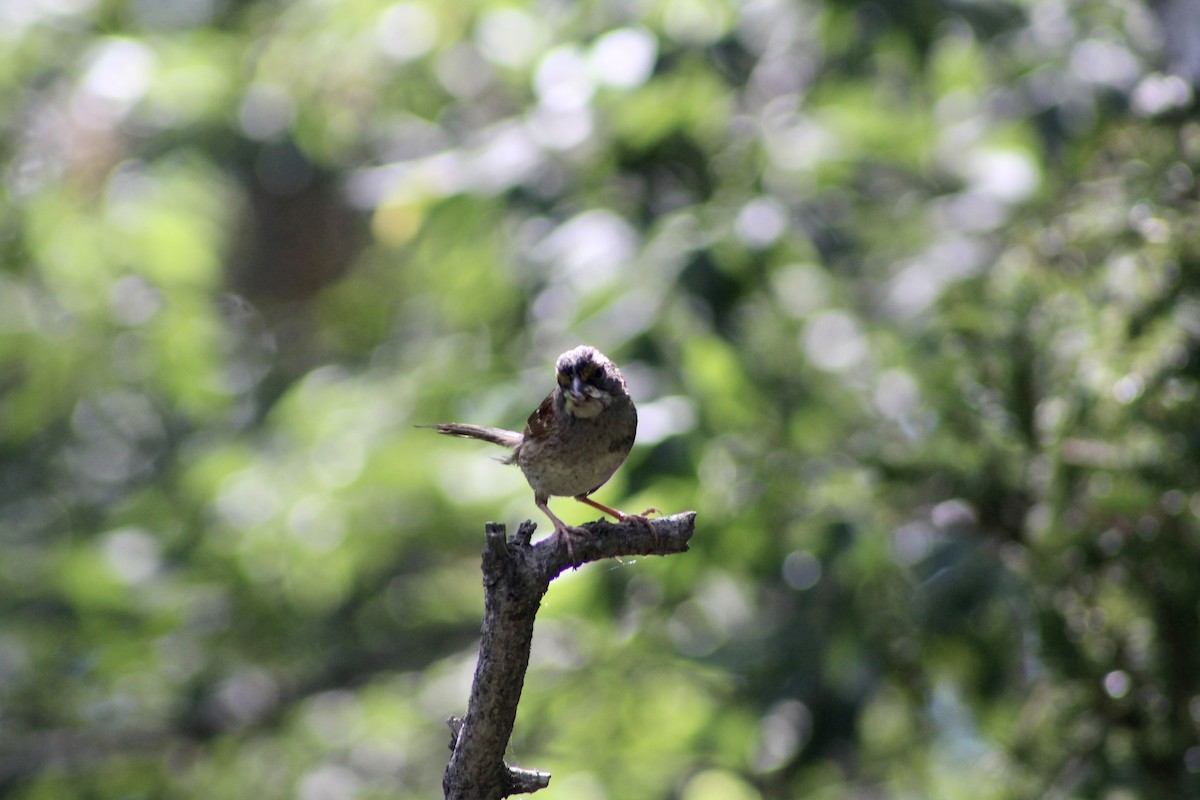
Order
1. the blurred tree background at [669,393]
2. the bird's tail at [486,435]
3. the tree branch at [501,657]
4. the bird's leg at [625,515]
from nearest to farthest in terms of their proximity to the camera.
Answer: the tree branch at [501,657] → the bird's leg at [625,515] → the bird's tail at [486,435] → the blurred tree background at [669,393]

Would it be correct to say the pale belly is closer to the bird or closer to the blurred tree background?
the bird

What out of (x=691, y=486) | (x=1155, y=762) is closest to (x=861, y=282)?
(x=691, y=486)

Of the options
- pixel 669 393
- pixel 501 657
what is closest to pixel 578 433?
pixel 501 657

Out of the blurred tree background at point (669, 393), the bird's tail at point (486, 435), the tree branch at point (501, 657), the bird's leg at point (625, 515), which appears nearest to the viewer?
the tree branch at point (501, 657)

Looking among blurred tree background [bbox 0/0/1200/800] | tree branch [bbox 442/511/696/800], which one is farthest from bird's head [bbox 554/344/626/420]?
blurred tree background [bbox 0/0/1200/800]

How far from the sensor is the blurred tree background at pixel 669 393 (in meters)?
2.90

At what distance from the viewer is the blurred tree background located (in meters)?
2.90

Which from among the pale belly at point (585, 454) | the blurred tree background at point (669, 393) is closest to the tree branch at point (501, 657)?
the pale belly at point (585, 454)

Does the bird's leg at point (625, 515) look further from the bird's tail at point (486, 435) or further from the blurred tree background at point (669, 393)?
the blurred tree background at point (669, 393)

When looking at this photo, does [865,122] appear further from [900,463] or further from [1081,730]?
[1081,730]

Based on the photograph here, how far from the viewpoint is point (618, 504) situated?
2.90 meters

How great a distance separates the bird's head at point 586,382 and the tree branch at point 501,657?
0.51 meters

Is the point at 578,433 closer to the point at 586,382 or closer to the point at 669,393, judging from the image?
the point at 586,382

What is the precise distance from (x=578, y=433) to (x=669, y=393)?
3.41 ft
